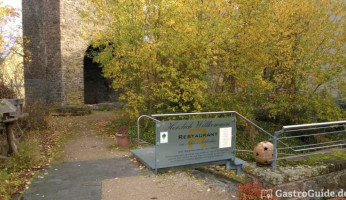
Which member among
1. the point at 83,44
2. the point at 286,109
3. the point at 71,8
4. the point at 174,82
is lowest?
the point at 286,109

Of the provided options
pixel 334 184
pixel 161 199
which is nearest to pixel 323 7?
pixel 334 184

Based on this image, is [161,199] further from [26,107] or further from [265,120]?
[265,120]

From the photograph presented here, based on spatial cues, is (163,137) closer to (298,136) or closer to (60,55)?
(298,136)

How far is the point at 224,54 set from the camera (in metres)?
9.20

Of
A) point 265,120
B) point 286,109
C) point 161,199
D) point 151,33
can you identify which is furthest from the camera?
point 265,120

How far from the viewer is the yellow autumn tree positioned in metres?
8.42

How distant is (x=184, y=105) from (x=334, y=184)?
5234 mm

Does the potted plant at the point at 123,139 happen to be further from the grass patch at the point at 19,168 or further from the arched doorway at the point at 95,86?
the arched doorway at the point at 95,86

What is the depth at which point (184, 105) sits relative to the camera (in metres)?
9.08

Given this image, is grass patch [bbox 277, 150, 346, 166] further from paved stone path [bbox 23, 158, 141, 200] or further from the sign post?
paved stone path [bbox 23, 158, 141, 200]

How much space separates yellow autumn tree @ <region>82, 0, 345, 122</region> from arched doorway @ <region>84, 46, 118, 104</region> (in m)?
10.0

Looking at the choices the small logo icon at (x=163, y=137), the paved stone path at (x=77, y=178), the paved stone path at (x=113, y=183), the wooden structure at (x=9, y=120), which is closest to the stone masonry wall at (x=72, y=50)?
the paved stone path at (x=113, y=183)

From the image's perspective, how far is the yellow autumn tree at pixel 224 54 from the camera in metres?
8.42

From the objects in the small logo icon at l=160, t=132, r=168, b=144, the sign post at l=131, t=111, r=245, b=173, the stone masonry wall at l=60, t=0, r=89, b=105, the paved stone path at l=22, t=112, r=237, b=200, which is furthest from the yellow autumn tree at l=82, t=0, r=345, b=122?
the stone masonry wall at l=60, t=0, r=89, b=105
